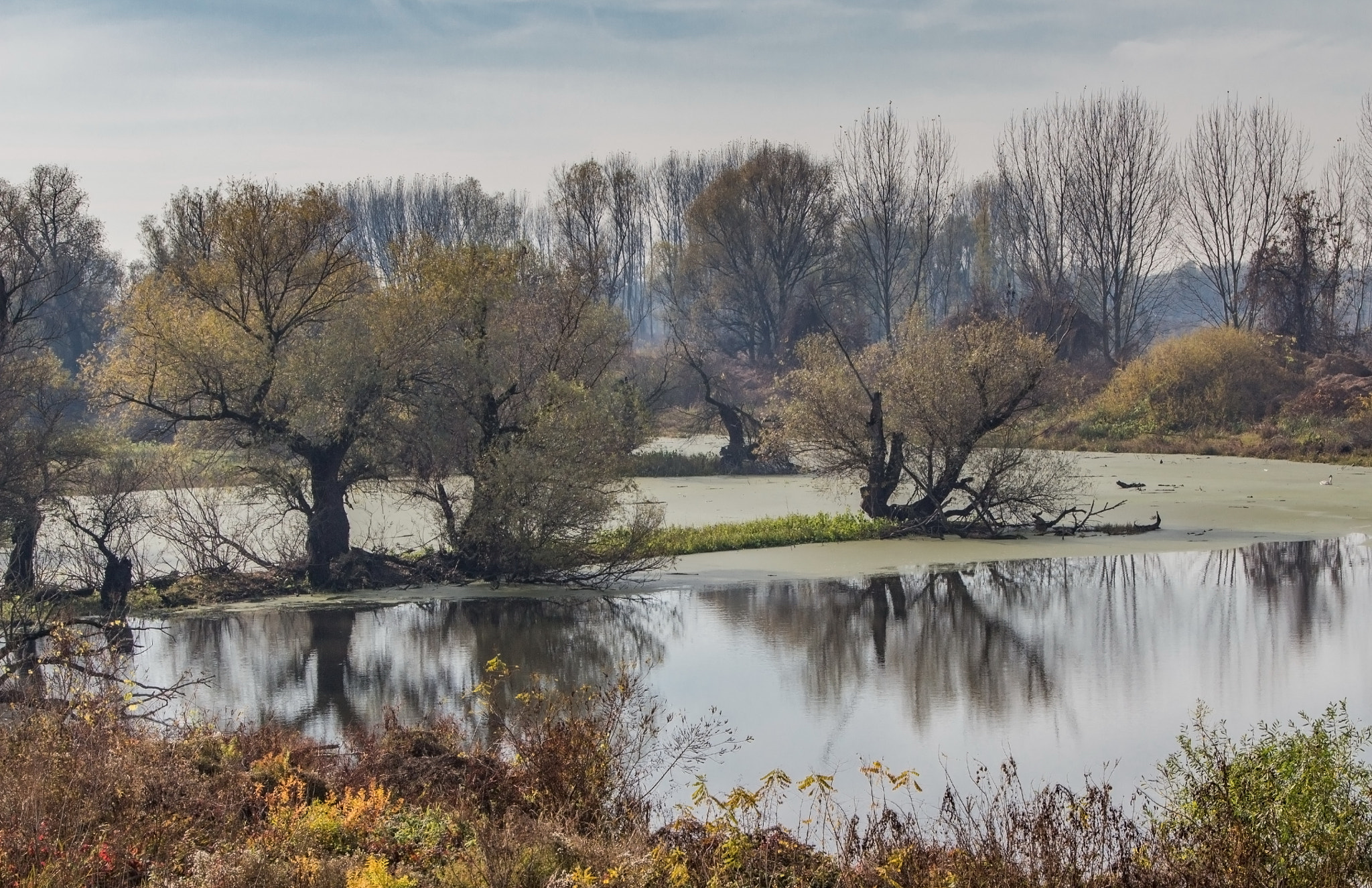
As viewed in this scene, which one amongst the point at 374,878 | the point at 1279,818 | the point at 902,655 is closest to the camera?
the point at 374,878

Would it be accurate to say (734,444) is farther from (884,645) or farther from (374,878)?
(374,878)

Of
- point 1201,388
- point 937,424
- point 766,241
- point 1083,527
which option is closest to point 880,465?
point 937,424

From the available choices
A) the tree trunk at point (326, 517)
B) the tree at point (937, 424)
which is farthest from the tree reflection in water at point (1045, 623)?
the tree trunk at point (326, 517)

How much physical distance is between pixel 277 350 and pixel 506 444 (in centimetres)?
356

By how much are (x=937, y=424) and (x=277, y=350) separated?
10791 mm

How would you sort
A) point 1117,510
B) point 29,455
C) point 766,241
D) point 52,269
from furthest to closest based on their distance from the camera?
1. point 766,241
2. point 52,269
3. point 1117,510
4. point 29,455

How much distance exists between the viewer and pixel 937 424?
70.7 feet

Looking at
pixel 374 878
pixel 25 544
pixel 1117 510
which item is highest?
pixel 25 544

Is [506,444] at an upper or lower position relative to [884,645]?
upper

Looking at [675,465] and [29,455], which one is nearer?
[29,455]

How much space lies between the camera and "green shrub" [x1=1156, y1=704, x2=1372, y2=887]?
6.64 meters

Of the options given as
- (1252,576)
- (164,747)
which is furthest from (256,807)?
(1252,576)

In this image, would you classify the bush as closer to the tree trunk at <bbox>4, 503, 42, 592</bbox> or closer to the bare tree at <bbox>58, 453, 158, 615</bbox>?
the bare tree at <bbox>58, 453, 158, 615</bbox>

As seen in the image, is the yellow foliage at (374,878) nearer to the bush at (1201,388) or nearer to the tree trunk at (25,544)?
the tree trunk at (25,544)
